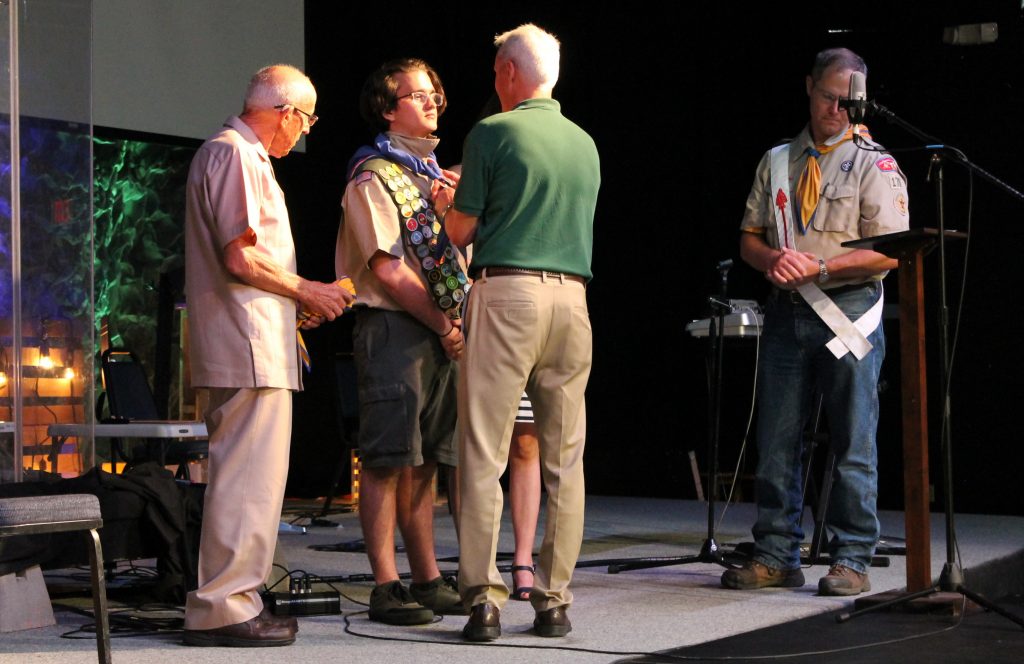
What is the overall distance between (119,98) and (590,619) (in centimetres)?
516

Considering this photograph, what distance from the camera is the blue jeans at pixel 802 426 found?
12.9 ft

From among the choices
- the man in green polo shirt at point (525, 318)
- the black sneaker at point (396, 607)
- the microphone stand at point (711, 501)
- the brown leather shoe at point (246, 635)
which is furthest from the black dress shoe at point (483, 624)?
the microphone stand at point (711, 501)

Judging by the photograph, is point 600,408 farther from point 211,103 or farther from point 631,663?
point 631,663

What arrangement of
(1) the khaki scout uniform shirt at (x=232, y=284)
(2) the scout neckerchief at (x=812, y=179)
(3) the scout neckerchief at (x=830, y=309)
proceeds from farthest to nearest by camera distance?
(2) the scout neckerchief at (x=812, y=179) → (3) the scout neckerchief at (x=830, y=309) → (1) the khaki scout uniform shirt at (x=232, y=284)

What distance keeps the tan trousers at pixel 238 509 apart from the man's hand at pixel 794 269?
167 centimetres

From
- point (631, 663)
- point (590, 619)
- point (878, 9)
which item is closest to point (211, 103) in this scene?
point (878, 9)

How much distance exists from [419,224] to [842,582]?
1.66 metres

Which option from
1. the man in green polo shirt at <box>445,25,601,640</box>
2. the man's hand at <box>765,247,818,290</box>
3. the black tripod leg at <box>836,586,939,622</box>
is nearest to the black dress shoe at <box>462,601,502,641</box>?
the man in green polo shirt at <box>445,25,601,640</box>

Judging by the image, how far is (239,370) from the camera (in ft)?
9.81

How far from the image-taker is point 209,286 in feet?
10.1

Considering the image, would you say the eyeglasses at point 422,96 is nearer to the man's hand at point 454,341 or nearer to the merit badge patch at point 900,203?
the man's hand at point 454,341

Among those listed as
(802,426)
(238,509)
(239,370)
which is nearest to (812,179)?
(802,426)

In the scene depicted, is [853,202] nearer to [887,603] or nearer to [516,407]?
[887,603]

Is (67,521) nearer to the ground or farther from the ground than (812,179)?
nearer to the ground
